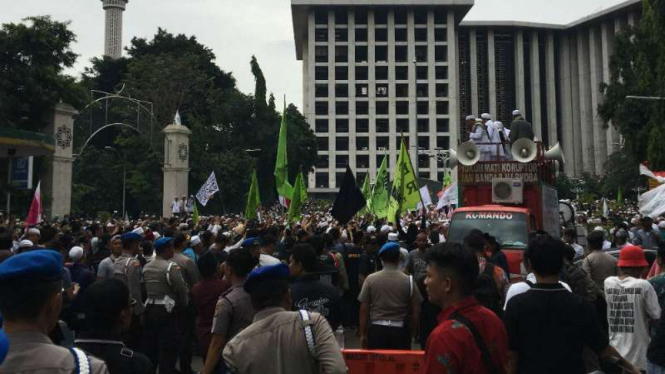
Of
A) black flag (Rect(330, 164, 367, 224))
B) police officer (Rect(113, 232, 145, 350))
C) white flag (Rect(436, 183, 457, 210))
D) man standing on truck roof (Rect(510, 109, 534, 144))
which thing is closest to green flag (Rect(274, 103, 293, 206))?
black flag (Rect(330, 164, 367, 224))

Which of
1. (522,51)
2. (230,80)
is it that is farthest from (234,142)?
(522,51)

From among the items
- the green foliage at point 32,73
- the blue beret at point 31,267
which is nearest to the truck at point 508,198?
the blue beret at point 31,267

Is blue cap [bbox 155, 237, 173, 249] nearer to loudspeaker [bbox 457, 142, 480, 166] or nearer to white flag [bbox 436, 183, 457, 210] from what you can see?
loudspeaker [bbox 457, 142, 480, 166]

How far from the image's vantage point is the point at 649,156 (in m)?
29.7

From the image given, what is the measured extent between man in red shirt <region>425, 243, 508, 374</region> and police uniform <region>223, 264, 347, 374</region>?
55 centimetres

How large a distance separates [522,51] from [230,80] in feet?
153

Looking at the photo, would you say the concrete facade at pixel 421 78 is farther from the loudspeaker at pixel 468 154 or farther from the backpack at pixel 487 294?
the backpack at pixel 487 294

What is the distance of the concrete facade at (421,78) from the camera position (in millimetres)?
86875

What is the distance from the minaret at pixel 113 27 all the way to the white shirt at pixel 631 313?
138395 millimetres

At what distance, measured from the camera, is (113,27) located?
134 metres

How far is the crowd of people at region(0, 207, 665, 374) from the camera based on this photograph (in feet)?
8.22

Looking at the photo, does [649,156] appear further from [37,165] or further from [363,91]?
[363,91]

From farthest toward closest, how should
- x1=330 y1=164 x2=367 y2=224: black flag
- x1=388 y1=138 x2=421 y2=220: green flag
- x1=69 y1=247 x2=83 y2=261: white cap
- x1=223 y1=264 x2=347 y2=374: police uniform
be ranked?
1. x1=388 y1=138 x2=421 y2=220: green flag
2. x1=330 y1=164 x2=367 y2=224: black flag
3. x1=69 y1=247 x2=83 y2=261: white cap
4. x1=223 y1=264 x2=347 y2=374: police uniform

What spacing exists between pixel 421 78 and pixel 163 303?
278 feet
